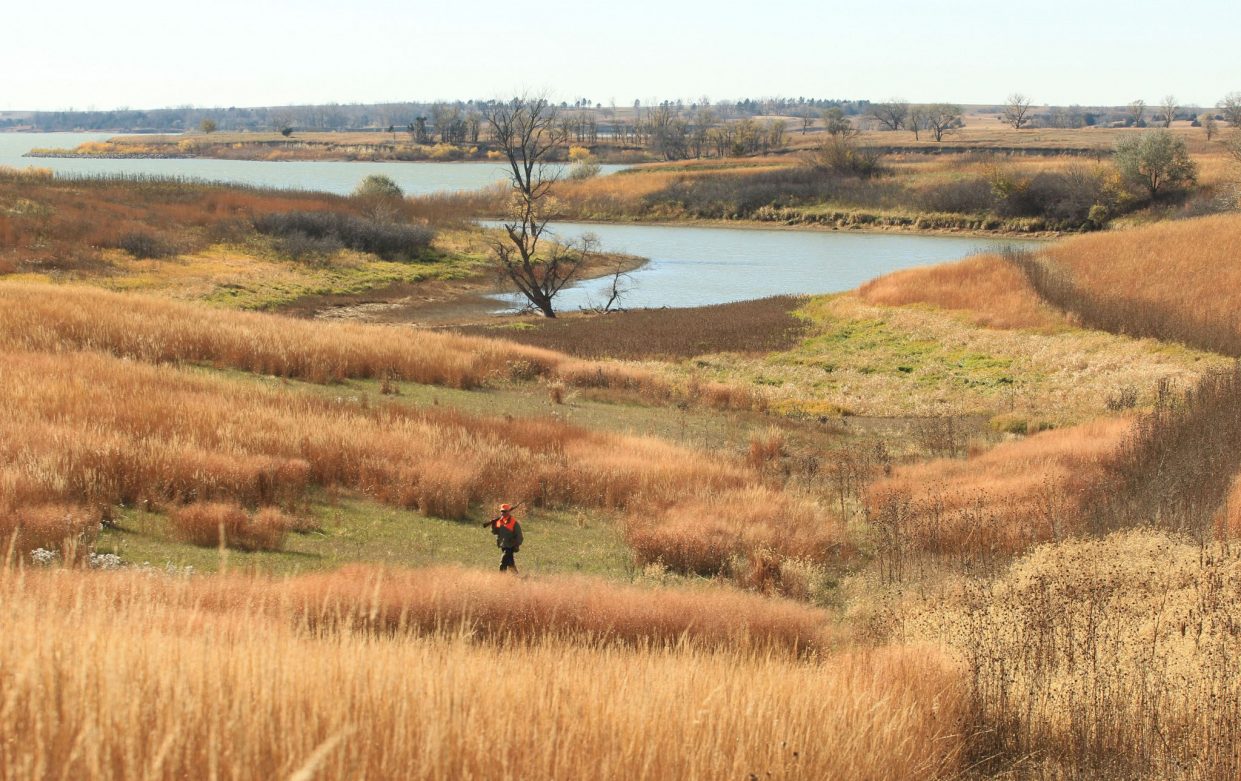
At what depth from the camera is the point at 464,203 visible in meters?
92.4

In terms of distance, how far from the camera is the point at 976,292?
44.0 meters

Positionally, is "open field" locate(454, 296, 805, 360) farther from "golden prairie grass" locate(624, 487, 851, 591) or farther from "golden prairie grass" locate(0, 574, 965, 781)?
"golden prairie grass" locate(0, 574, 965, 781)

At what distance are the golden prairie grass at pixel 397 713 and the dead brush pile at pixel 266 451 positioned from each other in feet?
20.6

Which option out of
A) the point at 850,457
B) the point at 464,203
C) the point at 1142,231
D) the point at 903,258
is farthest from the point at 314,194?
the point at 850,457

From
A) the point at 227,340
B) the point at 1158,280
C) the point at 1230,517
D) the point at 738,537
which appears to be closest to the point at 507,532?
the point at 738,537

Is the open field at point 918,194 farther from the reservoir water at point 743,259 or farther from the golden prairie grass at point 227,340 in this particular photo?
the golden prairie grass at point 227,340

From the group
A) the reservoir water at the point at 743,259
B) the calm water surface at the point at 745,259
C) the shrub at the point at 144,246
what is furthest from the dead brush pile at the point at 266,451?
the reservoir water at the point at 743,259

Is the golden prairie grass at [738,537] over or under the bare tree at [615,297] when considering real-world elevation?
over

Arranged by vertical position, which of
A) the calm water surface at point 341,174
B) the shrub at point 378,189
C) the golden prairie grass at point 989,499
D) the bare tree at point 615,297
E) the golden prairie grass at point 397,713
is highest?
the calm water surface at point 341,174

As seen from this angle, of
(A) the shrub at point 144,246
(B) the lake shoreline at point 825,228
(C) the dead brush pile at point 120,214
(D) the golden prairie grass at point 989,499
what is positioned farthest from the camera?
(B) the lake shoreline at point 825,228

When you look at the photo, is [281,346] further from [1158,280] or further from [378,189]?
[378,189]

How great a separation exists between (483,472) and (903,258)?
Result: 216 feet

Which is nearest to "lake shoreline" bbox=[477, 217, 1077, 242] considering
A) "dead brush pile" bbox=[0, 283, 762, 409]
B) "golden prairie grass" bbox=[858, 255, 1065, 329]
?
"golden prairie grass" bbox=[858, 255, 1065, 329]

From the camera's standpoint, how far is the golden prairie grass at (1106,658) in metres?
6.23
